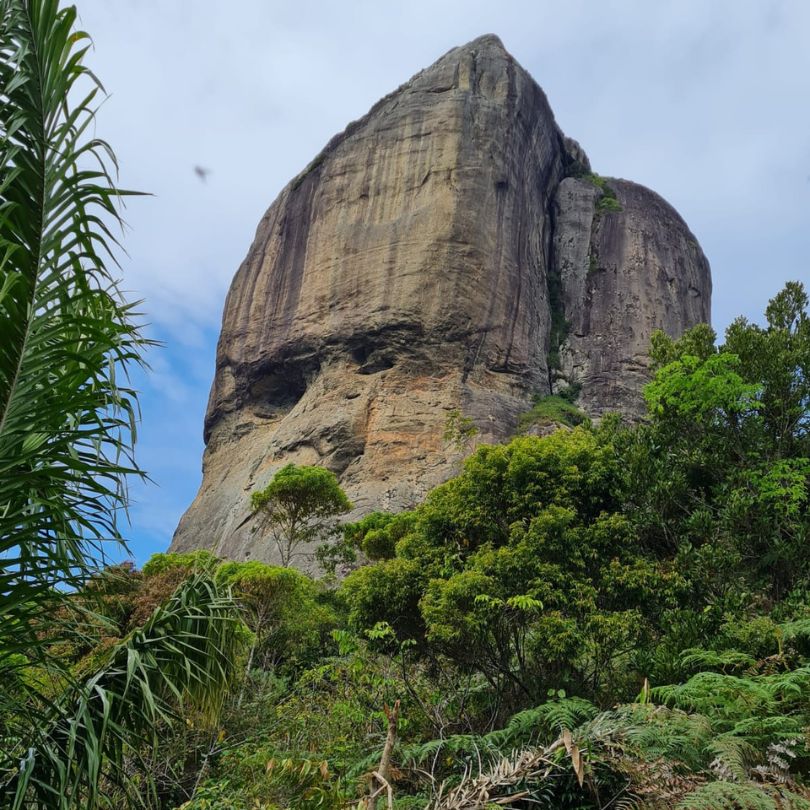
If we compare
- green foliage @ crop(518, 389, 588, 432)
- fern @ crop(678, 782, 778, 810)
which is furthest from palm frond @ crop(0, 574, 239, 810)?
green foliage @ crop(518, 389, 588, 432)

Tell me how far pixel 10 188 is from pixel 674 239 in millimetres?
49211

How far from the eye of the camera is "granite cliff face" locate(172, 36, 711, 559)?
3547cm

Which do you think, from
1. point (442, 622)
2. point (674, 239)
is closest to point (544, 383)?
point (674, 239)

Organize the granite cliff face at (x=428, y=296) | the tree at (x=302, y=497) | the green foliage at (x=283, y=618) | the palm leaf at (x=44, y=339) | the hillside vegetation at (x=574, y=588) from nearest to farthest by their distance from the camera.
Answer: the palm leaf at (x=44, y=339) < the hillside vegetation at (x=574, y=588) < the green foliage at (x=283, y=618) < the tree at (x=302, y=497) < the granite cliff face at (x=428, y=296)

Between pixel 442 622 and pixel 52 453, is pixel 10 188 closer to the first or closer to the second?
pixel 52 453

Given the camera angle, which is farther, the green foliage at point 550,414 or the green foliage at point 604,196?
the green foliage at point 604,196

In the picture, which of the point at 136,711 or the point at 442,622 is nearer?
the point at 136,711

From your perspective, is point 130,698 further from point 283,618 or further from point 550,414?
point 550,414

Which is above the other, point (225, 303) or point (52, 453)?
point (225, 303)

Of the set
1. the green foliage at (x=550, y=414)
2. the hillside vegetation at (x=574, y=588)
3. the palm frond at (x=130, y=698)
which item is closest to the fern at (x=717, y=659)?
the hillside vegetation at (x=574, y=588)

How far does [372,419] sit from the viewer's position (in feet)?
115

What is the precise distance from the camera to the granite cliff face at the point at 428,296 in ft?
116

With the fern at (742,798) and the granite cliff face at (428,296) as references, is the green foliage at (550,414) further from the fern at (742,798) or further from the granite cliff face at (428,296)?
the fern at (742,798)

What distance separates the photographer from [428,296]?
123ft
